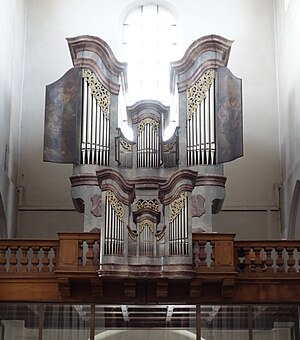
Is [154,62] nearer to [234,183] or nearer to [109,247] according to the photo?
[234,183]

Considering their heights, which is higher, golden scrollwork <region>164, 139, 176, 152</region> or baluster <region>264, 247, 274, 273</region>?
golden scrollwork <region>164, 139, 176, 152</region>

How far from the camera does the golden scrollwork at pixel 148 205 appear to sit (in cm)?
1380

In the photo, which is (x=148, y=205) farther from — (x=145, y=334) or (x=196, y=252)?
(x=145, y=334)

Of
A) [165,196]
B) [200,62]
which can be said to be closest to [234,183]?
[200,62]

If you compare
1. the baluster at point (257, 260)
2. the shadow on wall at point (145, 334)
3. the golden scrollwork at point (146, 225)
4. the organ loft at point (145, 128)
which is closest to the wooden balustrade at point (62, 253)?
the golden scrollwork at point (146, 225)

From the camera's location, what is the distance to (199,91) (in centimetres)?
1597

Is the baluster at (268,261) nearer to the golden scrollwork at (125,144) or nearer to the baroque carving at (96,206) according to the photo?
the baroque carving at (96,206)

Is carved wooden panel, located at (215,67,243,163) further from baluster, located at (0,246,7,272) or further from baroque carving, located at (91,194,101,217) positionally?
baluster, located at (0,246,7,272)

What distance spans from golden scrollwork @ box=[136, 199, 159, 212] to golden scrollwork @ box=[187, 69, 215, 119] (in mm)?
2385

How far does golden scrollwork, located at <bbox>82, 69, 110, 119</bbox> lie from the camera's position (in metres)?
15.9

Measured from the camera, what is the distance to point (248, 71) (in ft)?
60.1

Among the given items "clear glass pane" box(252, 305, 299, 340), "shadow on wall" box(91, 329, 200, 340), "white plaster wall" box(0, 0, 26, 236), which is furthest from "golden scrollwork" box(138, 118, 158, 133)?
"clear glass pane" box(252, 305, 299, 340)

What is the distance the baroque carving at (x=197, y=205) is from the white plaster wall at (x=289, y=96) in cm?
216

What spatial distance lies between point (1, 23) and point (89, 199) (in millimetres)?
3905
